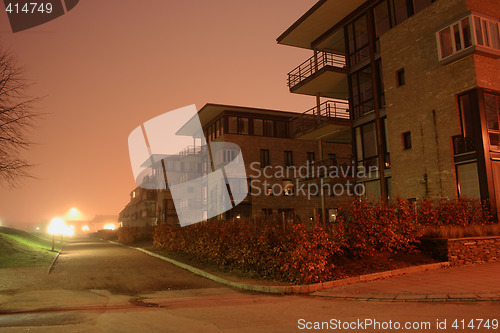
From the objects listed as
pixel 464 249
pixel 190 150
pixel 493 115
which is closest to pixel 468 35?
pixel 493 115

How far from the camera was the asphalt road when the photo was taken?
6398 millimetres

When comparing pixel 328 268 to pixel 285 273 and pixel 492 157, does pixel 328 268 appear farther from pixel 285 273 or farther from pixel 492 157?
pixel 492 157

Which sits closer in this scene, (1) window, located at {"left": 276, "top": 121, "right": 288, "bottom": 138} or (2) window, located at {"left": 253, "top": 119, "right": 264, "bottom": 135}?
(2) window, located at {"left": 253, "top": 119, "right": 264, "bottom": 135}

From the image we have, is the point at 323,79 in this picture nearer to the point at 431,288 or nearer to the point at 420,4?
the point at 420,4

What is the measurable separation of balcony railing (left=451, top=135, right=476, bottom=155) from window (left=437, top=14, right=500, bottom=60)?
148 inches

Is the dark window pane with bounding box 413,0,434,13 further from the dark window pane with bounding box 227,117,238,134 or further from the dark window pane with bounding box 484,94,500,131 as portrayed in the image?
the dark window pane with bounding box 227,117,238,134

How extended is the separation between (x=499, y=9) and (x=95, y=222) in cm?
13598

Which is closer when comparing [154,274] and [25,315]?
[25,315]

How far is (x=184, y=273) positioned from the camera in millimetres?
14133

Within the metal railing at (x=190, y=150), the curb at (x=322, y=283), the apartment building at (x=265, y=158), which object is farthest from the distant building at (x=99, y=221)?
the curb at (x=322, y=283)

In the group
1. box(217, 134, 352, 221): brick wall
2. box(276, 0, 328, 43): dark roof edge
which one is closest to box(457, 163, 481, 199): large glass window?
box(276, 0, 328, 43): dark roof edge

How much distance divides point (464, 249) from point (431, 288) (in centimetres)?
453

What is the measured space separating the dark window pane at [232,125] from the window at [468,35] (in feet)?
69.0

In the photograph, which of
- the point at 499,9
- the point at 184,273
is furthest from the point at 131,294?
the point at 499,9
